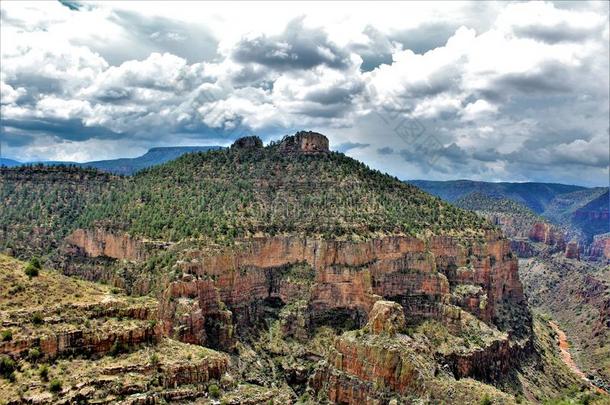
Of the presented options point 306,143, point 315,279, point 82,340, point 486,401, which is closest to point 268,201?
point 315,279

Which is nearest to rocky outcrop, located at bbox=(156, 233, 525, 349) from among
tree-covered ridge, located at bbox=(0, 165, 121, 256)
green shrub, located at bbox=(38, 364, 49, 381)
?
green shrub, located at bbox=(38, 364, 49, 381)

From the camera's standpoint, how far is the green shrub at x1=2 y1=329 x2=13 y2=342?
6994cm

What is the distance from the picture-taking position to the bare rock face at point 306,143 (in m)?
160

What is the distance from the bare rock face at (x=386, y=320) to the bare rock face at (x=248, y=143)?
71.7 meters

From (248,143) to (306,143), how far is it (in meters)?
15.0

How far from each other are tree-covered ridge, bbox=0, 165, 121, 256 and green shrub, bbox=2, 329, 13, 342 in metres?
64.7

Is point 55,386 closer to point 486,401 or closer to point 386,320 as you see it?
point 386,320

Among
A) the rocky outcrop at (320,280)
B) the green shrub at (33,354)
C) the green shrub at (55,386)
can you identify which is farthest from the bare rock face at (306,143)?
the green shrub at (55,386)

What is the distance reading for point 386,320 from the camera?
101125 millimetres

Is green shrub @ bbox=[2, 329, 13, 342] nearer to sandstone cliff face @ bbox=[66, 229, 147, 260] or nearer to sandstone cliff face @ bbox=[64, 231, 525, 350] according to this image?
sandstone cliff face @ bbox=[64, 231, 525, 350]

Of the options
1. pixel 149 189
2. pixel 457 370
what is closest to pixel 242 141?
pixel 149 189

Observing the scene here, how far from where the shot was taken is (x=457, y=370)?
112875 millimetres

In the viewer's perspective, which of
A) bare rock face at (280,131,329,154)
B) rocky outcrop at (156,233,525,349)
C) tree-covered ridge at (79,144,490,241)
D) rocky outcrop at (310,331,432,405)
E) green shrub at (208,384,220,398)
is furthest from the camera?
bare rock face at (280,131,329,154)

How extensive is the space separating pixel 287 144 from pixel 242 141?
38.3ft
